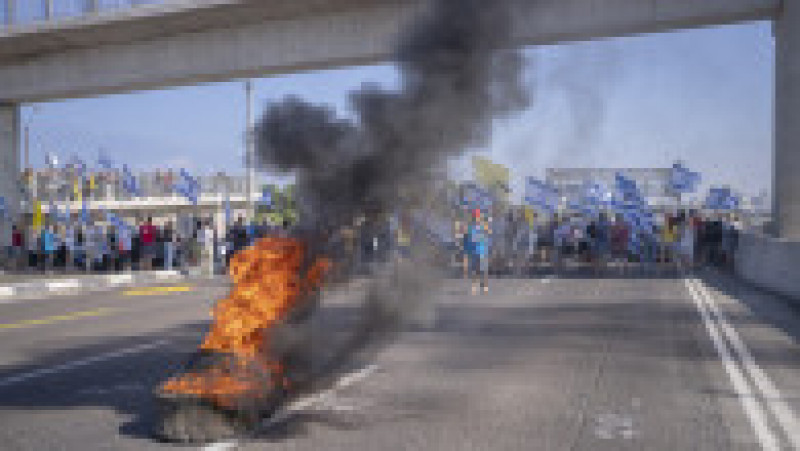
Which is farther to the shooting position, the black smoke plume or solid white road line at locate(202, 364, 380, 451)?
the black smoke plume

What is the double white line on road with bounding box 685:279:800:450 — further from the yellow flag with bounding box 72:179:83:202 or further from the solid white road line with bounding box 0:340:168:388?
the yellow flag with bounding box 72:179:83:202

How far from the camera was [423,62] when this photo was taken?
6926 millimetres

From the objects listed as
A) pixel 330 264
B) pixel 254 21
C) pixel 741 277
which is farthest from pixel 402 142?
pixel 741 277

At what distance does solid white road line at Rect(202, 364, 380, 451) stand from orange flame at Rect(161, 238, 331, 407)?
0.32m

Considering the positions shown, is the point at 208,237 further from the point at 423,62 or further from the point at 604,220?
the point at 423,62

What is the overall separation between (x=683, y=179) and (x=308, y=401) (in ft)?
77.4

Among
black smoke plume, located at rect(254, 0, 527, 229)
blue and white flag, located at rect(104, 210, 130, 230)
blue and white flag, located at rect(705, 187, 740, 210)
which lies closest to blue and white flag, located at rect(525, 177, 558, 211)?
blue and white flag, located at rect(705, 187, 740, 210)

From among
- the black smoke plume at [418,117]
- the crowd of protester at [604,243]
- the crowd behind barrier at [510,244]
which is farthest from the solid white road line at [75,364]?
the crowd of protester at [604,243]

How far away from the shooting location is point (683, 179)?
28.0 m

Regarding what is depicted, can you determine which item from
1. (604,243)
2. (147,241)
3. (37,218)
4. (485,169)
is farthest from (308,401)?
(37,218)

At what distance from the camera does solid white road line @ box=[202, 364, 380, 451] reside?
5953 millimetres

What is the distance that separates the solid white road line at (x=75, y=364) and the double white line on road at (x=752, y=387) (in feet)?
24.8

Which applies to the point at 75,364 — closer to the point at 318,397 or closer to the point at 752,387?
the point at 318,397

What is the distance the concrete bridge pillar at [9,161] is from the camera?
3028cm
